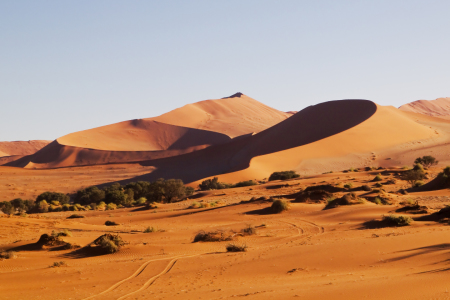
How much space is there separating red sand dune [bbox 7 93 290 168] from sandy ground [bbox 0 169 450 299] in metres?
76.1

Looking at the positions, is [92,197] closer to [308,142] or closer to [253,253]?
[253,253]

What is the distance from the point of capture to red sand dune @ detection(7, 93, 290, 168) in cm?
9388

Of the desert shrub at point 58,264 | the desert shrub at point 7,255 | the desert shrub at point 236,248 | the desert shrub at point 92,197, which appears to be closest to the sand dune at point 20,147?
the desert shrub at point 92,197

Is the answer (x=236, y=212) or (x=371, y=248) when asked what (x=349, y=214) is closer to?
(x=236, y=212)

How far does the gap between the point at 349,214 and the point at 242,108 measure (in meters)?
124

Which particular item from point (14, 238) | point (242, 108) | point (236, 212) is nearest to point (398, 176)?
point (236, 212)

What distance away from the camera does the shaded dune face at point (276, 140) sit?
69.4m

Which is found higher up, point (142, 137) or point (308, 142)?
point (142, 137)

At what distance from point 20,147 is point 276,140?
141 m

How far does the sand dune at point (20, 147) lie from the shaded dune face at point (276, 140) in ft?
394

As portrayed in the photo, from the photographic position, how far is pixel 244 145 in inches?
3044

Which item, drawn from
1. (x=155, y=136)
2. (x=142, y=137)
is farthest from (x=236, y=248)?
(x=155, y=136)

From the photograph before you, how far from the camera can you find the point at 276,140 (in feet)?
245

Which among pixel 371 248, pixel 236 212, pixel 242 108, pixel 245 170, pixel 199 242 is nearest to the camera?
pixel 371 248
